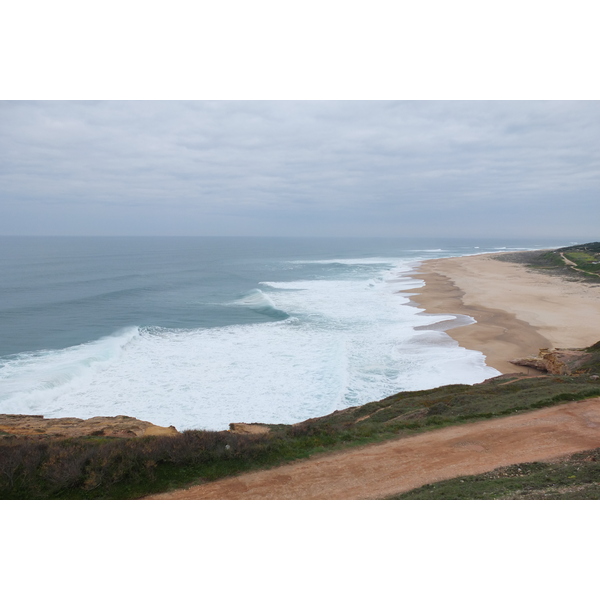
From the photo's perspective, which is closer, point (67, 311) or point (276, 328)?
point (276, 328)

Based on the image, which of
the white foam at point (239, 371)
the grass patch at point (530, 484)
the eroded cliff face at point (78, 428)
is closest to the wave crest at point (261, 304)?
the white foam at point (239, 371)

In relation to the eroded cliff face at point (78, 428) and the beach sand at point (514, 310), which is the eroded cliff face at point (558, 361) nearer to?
the beach sand at point (514, 310)

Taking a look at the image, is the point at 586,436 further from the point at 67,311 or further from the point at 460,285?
the point at 460,285

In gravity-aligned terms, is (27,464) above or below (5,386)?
above

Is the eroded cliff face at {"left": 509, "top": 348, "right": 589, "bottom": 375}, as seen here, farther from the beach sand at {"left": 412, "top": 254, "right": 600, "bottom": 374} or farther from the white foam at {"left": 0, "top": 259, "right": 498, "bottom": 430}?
the white foam at {"left": 0, "top": 259, "right": 498, "bottom": 430}

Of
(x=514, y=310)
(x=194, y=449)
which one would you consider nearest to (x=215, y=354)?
(x=194, y=449)

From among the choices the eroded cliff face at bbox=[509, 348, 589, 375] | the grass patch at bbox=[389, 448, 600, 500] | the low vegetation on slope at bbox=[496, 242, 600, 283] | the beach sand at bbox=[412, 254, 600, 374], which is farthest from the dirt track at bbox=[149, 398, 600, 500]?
the low vegetation on slope at bbox=[496, 242, 600, 283]

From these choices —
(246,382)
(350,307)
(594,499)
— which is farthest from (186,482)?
(350,307)
